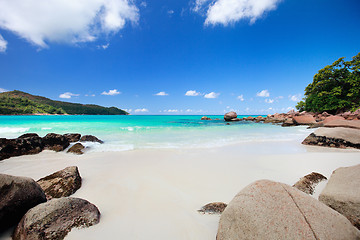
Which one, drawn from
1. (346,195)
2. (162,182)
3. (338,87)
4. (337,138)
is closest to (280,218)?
(346,195)

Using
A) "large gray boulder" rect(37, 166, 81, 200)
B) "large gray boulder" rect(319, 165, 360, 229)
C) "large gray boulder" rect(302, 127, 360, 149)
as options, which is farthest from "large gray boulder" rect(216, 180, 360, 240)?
"large gray boulder" rect(302, 127, 360, 149)

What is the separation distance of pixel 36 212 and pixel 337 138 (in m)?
10.5

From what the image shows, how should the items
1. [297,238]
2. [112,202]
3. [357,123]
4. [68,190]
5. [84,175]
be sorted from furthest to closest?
1. [357,123]
2. [84,175]
3. [68,190]
4. [112,202]
5. [297,238]

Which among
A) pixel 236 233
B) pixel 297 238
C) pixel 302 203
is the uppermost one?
pixel 302 203

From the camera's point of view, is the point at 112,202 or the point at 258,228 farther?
the point at 112,202

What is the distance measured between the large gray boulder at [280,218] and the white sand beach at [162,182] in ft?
1.87

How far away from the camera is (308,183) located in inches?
121

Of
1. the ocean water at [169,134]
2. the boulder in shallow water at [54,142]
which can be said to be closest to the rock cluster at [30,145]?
the boulder in shallow water at [54,142]

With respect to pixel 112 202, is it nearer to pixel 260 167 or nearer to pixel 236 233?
pixel 236 233

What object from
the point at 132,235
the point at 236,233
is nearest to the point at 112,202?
the point at 132,235

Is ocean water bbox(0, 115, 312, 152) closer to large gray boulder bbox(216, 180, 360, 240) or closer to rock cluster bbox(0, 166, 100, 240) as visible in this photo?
rock cluster bbox(0, 166, 100, 240)

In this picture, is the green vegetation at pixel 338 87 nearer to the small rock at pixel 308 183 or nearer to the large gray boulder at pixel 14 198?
the small rock at pixel 308 183

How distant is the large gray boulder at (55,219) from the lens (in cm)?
180

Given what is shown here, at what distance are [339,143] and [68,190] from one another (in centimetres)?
1042
